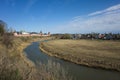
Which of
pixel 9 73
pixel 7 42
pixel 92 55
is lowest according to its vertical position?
pixel 92 55

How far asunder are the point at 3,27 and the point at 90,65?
56023mm

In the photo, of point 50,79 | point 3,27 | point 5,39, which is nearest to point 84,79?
point 50,79

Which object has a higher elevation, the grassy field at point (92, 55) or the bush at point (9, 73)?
the bush at point (9, 73)

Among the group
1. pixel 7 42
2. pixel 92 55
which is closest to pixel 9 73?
pixel 92 55

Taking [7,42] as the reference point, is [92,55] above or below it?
below

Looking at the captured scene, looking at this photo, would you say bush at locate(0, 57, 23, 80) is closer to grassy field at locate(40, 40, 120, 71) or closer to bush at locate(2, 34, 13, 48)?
grassy field at locate(40, 40, 120, 71)

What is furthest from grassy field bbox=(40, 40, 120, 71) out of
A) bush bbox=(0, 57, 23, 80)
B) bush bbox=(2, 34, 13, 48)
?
bush bbox=(0, 57, 23, 80)

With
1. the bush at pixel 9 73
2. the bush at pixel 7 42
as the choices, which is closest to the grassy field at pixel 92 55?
the bush at pixel 7 42

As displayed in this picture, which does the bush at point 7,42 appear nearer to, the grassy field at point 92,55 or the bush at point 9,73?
the grassy field at point 92,55

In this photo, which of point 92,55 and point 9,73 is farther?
point 92,55

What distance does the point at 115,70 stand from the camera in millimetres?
22328

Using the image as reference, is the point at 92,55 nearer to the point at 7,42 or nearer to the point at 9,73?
the point at 7,42

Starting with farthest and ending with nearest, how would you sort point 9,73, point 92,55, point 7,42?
1. point 7,42
2. point 92,55
3. point 9,73

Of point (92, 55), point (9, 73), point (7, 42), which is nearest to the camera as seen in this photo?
point (9, 73)
